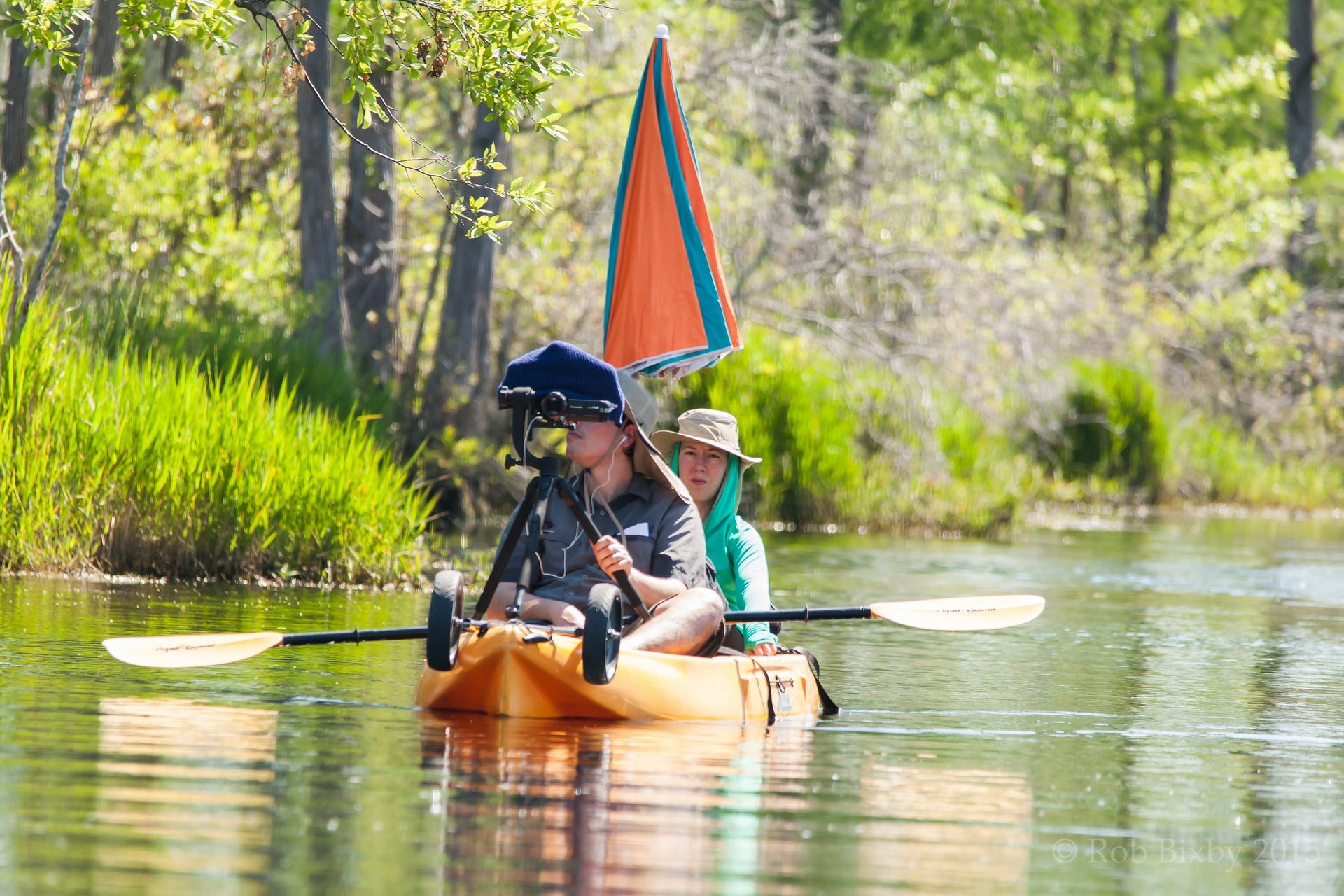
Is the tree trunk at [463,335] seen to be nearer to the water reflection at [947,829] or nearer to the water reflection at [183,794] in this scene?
the water reflection at [183,794]

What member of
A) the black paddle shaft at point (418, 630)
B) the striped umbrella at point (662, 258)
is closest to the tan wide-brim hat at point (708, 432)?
the black paddle shaft at point (418, 630)

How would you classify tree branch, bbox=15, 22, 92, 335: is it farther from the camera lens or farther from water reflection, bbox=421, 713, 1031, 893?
water reflection, bbox=421, 713, 1031, 893

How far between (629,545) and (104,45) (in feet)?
41.6

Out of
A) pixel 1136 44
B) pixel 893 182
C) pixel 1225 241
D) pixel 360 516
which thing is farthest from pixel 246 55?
pixel 1136 44


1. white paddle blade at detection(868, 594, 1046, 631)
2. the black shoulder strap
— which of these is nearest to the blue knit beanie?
the black shoulder strap

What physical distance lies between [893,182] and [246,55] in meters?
6.92

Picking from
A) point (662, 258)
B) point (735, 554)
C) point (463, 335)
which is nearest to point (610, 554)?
point (735, 554)

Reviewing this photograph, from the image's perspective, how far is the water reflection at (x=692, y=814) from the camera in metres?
4.76

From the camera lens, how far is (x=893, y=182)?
20703mm

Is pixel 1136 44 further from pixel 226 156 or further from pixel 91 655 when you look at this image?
pixel 91 655

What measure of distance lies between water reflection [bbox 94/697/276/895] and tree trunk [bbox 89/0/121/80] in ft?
38.4

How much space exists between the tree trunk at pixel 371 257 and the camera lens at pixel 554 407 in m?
10.2

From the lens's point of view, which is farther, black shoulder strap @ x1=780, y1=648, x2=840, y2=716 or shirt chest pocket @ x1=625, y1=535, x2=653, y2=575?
black shoulder strap @ x1=780, y1=648, x2=840, y2=716

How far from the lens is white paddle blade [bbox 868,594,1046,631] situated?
8467 millimetres
